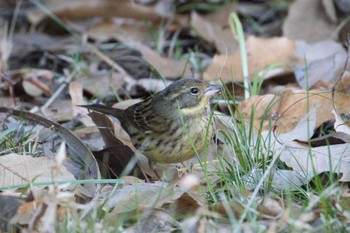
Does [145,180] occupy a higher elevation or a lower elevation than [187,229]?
lower

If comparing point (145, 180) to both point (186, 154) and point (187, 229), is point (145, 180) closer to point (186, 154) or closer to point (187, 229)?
point (186, 154)

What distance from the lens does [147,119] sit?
4.86 meters

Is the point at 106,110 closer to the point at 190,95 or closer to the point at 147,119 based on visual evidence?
the point at 147,119

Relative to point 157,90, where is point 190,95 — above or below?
above

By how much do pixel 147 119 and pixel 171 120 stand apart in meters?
0.17

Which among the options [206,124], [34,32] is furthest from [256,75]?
[34,32]

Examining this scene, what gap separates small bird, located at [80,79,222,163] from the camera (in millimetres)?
4566

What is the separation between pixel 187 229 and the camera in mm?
3232

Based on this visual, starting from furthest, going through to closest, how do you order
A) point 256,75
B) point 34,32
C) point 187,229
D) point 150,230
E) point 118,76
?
point 34,32 → point 118,76 → point 256,75 → point 150,230 → point 187,229

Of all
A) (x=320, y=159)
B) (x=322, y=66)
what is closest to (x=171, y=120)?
(x=320, y=159)

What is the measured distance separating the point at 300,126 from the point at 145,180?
885 mm

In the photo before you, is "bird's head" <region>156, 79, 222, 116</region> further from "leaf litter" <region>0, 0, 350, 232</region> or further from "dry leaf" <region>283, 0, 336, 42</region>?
"dry leaf" <region>283, 0, 336, 42</region>

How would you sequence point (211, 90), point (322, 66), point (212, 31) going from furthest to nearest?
1. point (212, 31)
2. point (322, 66)
3. point (211, 90)

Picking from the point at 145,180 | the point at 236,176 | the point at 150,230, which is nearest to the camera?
the point at 150,230
